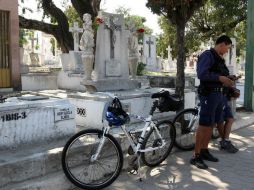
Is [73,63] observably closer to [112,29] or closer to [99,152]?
[112,29]

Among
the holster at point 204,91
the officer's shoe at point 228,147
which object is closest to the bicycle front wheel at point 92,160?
the holster at point 204,91

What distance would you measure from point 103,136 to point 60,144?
1.06 meters

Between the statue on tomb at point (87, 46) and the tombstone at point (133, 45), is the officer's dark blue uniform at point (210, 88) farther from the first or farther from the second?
the tombstone at point (133, 45)

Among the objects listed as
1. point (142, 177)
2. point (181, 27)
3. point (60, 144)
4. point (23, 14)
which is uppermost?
point (23, 14)

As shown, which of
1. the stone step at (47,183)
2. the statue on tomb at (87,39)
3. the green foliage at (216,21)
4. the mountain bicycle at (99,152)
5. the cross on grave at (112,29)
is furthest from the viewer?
the green foliage at (216,21)

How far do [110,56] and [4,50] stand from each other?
16.4 ft

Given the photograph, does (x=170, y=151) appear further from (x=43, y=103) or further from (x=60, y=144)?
(x=43, y=103)

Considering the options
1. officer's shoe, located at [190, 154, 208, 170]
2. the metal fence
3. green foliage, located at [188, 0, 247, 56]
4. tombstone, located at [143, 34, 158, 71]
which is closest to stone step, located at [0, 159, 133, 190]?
officer's shoe, located at [190, 154, 208, 170]

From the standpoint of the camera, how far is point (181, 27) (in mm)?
6957

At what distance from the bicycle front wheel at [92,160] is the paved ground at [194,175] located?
0.61 ft

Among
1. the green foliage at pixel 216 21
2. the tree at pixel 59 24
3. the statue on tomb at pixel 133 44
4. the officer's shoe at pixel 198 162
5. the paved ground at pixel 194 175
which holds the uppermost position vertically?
the green foliage at pixel 216 21

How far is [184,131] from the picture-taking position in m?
6.56

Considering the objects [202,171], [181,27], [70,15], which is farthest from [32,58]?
[202,171]

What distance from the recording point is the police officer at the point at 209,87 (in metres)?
5.24
